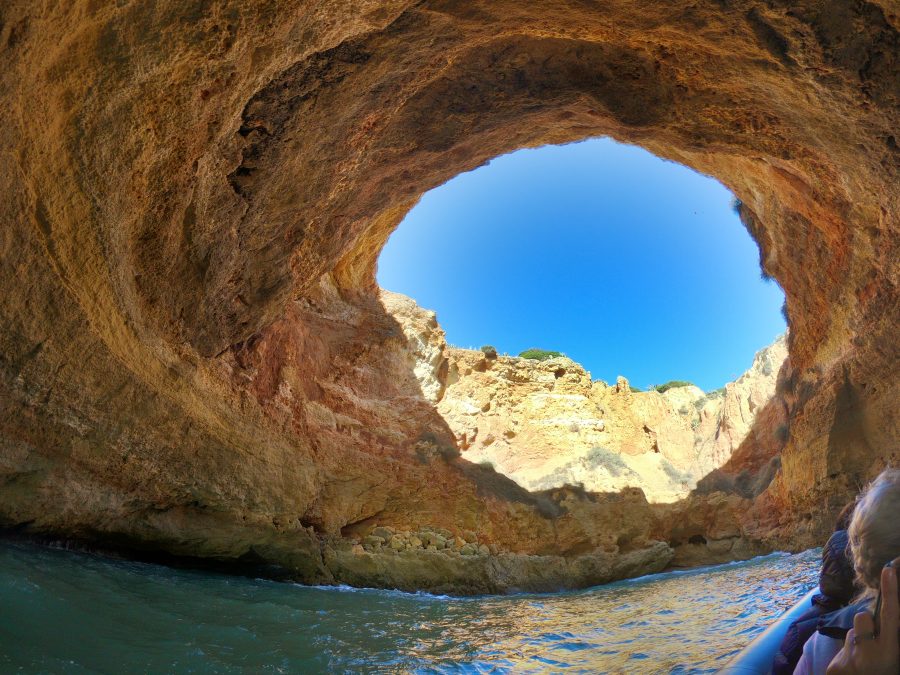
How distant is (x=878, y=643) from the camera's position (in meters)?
1.38

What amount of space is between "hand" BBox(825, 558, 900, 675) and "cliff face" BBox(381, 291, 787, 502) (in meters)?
12.7

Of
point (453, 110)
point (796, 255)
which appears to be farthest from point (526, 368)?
point (453, 110)

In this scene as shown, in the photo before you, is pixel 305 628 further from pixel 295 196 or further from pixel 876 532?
pixel 295 196

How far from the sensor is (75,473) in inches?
239

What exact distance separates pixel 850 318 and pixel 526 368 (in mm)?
11221

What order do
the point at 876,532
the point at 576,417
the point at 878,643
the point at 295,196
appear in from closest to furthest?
the point at 878,643, the point at 876,532, the point at 295,196, the point at 576,417

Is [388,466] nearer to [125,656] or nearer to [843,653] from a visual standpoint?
[125,656]

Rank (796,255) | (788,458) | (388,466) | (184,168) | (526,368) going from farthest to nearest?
(526,368) → (788,458) → (388,466) → (796,255) → (184,168)

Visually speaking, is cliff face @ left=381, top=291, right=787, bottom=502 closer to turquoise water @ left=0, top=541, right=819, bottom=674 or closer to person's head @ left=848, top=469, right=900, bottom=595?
turquoise water @ left=0, top=541, right=819, bottom=674

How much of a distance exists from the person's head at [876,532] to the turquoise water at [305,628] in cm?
177

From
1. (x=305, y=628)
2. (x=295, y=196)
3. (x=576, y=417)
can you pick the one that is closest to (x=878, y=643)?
(x=305, y=628)

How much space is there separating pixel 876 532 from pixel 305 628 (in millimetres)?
4854

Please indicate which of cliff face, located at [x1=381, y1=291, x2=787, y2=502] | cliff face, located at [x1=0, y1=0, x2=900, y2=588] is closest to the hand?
cliff face, located at [x1=0, y1=0, x2=900, y2=588]

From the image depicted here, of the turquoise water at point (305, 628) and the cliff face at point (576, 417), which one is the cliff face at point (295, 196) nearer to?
the turquoise water at point (305, 628)
